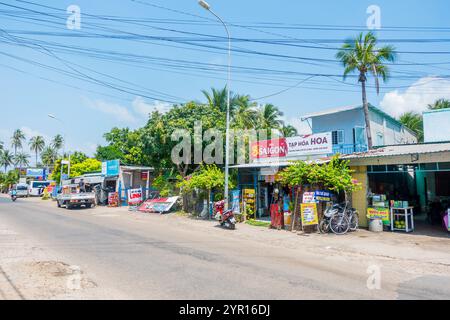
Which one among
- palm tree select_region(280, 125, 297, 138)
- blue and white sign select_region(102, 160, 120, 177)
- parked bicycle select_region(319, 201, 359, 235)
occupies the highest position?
palm tree select_region(280, 125, 297, 138)

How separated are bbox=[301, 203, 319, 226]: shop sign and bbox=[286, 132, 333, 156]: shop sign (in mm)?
3783

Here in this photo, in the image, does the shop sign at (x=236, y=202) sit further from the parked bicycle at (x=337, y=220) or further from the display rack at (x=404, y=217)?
the display rack at (x=404, y=217)

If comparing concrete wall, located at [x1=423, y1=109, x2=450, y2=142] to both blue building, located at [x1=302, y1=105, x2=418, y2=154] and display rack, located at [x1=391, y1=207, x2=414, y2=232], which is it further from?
display rack, located at [x1=391, y1=207, x2=414, y2=232]

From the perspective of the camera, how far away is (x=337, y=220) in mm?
13852

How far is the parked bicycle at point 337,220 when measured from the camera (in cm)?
1376

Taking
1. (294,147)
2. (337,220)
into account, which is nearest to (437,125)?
(294,147)

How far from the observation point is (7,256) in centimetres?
896

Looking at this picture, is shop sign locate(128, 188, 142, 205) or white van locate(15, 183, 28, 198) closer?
shop sign locate(128, 188, 142, 205)

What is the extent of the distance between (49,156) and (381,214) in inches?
3640

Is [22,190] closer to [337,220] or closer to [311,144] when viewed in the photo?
[311,144]

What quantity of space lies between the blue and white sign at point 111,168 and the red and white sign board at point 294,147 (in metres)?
14.3

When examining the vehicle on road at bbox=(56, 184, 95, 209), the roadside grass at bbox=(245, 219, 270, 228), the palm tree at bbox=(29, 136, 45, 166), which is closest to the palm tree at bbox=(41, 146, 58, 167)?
the palm tree at bbox=(29, 136, 45, 166)

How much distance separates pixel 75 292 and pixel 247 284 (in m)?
3.11

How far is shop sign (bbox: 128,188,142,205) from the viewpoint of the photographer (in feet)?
85.8
